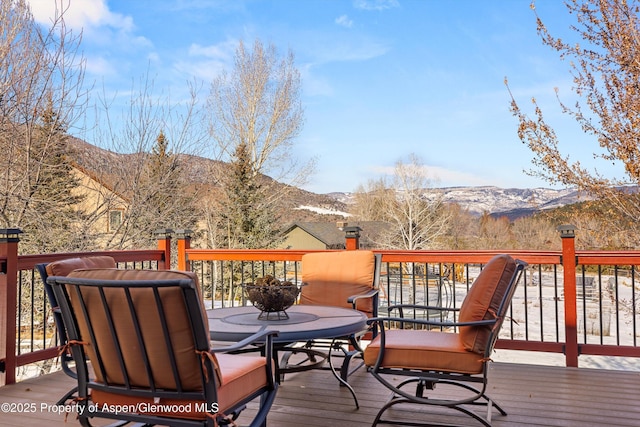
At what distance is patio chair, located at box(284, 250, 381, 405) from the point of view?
4016 millimetres

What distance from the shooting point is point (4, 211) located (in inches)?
287

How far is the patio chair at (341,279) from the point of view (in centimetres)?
402

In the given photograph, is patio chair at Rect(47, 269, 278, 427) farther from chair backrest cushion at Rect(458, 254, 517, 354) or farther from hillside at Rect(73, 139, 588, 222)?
hillside at Rect(73, 139, 588, 222)

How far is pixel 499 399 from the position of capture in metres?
3.21

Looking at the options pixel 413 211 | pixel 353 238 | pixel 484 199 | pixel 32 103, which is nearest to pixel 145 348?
pixel 353 238

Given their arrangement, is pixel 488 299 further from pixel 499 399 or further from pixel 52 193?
pixel 52 193

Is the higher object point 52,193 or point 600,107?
point 600,107

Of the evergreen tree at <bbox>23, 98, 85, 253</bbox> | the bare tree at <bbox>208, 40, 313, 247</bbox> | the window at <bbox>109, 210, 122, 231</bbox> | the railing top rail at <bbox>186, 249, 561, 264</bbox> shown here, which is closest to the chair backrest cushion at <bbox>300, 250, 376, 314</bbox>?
the railing top rail at <bbox>186, 249, 561, 264</bbox>

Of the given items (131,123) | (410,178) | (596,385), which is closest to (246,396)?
(596,385)

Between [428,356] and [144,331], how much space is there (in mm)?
1526

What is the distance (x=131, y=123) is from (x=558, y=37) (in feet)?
23.4

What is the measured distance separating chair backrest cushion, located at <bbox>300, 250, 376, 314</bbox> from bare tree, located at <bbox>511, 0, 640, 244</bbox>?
3667 millimetres

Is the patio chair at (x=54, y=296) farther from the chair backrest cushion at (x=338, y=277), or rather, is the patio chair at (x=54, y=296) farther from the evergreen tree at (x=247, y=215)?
the evergreen tree at (x=247, y=215)

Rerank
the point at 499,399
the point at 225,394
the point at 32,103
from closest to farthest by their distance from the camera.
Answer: the point at 225,394
the point at 499,399
the point at 32,103
